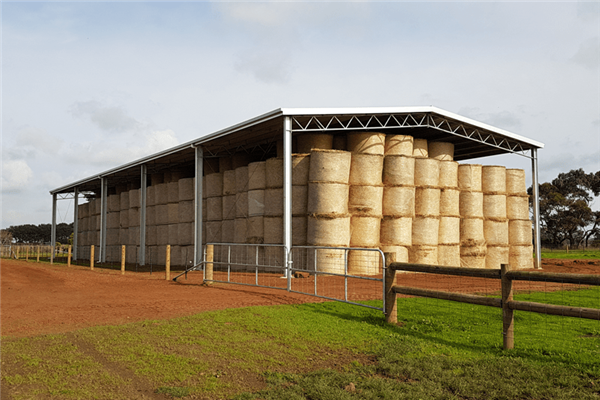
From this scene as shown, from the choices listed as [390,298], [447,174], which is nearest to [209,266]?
[390,298]

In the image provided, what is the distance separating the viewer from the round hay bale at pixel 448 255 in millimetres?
17772

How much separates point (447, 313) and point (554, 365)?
10.7ft

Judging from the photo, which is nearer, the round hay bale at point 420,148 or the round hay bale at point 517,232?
the round hay bale at point 420,148

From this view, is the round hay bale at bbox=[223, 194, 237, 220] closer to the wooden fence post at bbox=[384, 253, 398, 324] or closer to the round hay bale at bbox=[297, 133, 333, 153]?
the round hay bale at bbox=[297, 133, 333, 153]

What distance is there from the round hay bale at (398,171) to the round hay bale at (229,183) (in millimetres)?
6675

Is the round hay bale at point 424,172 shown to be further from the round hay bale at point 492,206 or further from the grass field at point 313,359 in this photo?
the grass field at point 313,359

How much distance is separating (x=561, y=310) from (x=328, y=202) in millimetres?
10612

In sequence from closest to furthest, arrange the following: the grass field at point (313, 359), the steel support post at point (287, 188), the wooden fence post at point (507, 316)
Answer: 1. the grass field at point (313, 359)
2. the wooden fence post at point (507, 316)
3. the steel support post at point (287, 188)

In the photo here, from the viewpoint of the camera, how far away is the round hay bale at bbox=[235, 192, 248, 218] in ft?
63.1

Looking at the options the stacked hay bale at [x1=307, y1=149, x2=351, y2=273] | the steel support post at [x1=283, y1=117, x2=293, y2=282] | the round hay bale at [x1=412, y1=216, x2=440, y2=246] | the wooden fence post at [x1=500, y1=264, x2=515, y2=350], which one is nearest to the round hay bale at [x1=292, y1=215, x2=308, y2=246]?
the stacked hay bale at [x1=307, y1=149, x2=351, y2=273]

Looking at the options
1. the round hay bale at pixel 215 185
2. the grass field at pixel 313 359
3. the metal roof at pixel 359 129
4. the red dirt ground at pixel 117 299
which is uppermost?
the metal roof at pixel 359 129

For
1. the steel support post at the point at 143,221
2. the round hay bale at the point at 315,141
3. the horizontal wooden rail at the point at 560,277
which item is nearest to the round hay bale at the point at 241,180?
the round hay bale at the point at 315,141

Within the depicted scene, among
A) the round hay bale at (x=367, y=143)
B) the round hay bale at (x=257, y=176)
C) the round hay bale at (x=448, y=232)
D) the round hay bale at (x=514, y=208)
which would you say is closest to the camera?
the round hay bale at (x=367, y=143)

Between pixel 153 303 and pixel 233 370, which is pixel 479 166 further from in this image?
pixel 233 370
